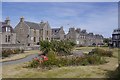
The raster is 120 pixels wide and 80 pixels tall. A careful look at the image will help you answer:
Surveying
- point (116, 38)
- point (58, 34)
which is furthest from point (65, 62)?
point (116, 38)

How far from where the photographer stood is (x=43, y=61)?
1955 cm

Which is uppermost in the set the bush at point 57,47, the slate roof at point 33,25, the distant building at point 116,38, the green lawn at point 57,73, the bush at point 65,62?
the slate roof at point 33,25

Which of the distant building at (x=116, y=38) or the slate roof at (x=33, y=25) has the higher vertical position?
the slate roof at (x=33, y=25)

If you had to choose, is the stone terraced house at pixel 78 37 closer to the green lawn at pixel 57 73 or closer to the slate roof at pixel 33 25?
the slate roof at pixel 33 25

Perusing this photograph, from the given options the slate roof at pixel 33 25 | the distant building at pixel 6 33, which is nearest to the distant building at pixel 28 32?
the slate roof at pixel 33 25

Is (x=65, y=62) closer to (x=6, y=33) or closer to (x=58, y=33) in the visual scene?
(x=6, y=33)

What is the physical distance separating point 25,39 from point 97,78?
181ft

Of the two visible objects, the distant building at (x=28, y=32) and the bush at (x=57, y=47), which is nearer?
the bush at (x=57, y=47)

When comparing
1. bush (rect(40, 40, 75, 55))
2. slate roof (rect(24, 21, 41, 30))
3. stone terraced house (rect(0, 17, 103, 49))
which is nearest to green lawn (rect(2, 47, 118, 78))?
bush (rect(40, 40, 75, 55))

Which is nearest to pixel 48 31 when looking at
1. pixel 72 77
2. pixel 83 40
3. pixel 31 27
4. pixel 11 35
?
pixel 31 27

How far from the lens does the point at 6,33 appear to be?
60094mm

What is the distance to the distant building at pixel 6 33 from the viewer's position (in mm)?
59041

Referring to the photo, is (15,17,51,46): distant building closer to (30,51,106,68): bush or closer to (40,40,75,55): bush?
(40,40,75,55): bush

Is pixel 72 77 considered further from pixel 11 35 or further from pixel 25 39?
pixel 25 39
